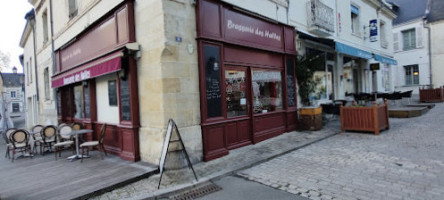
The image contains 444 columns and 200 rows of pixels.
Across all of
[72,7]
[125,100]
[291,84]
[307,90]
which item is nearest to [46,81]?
[72,7]

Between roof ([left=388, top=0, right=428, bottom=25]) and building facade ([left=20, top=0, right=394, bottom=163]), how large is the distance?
16.8 m

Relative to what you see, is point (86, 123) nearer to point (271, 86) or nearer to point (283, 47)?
point (271, 86)

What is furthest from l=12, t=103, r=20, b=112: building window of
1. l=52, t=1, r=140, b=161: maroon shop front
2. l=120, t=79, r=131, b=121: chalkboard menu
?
l=120, t=79, r=131, b=121: chalkboard menu

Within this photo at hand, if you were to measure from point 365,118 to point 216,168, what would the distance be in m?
5.23

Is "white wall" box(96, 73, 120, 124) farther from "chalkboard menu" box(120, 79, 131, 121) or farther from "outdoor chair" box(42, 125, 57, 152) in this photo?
"outdoor chair" box(42, 125, 57, 152)

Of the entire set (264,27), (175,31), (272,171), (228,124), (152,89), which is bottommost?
(272,171)

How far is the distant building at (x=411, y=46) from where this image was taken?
20.1 meters

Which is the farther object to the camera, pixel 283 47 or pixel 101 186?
pixel 283 47

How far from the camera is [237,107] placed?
21.1ft

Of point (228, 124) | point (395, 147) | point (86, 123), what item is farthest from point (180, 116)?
point (395, 147)

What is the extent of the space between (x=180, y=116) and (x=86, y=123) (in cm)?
437

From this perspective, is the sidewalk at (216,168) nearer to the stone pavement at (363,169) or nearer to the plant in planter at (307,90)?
the stone pavement at (363,169)

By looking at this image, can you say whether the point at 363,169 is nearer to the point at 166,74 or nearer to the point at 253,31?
the point at 166,74

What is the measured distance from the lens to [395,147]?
5750 millimetres
